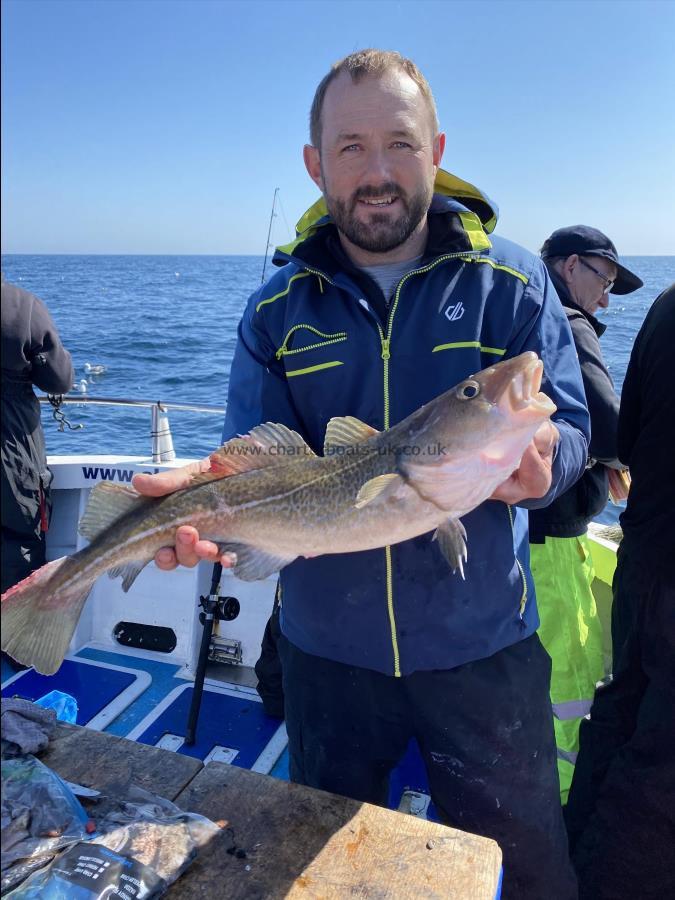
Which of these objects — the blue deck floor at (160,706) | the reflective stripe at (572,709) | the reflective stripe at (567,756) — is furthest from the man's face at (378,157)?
the blue deck floor at (160,706)

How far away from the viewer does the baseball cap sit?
4949 millimetres

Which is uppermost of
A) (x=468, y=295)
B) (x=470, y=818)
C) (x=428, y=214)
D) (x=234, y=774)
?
(x=428, y=214)

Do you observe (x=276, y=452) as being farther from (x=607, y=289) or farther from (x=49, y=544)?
(x=49, y=544)

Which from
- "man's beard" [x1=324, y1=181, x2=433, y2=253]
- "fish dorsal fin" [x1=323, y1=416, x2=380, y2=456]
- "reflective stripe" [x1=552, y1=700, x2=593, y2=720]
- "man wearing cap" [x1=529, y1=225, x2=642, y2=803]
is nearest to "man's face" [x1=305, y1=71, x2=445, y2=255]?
"man's beard" [x1=324, y1=181, x2=433, y2=253]

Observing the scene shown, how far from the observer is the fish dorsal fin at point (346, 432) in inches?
105

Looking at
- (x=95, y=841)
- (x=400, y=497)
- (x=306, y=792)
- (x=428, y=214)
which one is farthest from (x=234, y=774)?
(x=428, y=214)

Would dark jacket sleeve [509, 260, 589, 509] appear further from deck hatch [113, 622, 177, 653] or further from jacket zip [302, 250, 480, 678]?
deck hatch [113, 622, 177, 653]

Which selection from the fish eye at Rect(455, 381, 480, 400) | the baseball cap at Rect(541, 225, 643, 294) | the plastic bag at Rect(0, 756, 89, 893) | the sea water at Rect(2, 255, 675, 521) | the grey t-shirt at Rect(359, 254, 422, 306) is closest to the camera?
the plastic bag at Rect(0, 756, 89, 893)

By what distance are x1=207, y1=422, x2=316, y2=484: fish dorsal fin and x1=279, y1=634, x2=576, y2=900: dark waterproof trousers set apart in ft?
3.12

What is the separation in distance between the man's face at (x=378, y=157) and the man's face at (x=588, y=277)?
251 centimetres

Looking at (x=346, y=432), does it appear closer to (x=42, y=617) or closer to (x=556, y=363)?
(x=556, y=363)

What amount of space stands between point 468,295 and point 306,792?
212 cm

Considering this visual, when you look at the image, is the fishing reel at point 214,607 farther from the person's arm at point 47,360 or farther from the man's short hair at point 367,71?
the man's short hair at point 367,71

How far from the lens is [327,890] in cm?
213
